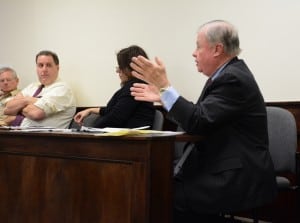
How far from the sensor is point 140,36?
310 cm

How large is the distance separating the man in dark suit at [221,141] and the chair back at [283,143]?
40 cm

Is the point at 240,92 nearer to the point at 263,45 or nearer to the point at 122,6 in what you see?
the point at 263,45

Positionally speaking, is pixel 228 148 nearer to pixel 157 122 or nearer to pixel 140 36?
pixel 157 122

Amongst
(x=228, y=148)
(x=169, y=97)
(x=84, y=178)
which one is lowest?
(x=84, y=178)

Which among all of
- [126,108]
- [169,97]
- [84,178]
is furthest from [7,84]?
[169,97]

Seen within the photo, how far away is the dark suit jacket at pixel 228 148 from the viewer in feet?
4.96

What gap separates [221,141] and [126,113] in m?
0.84

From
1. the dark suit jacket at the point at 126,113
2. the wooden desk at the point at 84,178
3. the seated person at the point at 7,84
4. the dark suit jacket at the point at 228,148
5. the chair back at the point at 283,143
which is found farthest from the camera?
→ the seated person at the point at 7,84

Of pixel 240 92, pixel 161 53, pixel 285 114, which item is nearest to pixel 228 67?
pixel 240 92

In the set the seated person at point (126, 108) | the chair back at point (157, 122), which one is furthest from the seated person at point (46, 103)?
the chair back at point (157, 122)

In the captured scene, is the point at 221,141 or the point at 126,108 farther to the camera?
the point at 126,108

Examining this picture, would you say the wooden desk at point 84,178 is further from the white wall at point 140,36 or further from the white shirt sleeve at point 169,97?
the white wall at point 140,36

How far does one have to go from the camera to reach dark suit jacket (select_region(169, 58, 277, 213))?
1511 mm

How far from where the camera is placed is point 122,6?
323 centimetres
